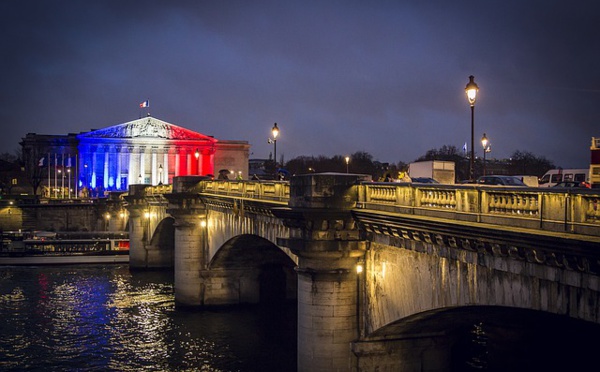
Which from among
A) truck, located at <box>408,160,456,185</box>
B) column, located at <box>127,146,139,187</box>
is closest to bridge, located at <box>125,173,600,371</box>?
truck, located at <box>408,160,456,185</box>

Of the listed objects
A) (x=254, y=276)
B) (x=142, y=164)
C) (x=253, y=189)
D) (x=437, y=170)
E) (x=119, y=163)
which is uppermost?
(x=119, y=163)

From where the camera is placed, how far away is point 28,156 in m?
140

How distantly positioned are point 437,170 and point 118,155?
119 metres

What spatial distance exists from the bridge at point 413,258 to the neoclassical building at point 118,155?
117 metres

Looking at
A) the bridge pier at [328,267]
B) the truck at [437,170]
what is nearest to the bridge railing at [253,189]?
the bridge pier at [328,267]

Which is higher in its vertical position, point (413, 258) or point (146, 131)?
point (146, 131)

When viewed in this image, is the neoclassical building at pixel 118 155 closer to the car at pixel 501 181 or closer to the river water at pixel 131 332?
the river water at pixel 131 332

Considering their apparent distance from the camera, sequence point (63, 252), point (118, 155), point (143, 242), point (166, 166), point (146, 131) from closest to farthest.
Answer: point (143, 242), point (63, 252), point (118, 155), point (146, 131), point (166, 166)

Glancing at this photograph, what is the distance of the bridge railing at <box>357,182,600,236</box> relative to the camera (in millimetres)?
10859

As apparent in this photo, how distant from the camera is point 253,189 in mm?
29984

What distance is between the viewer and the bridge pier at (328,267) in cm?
1892

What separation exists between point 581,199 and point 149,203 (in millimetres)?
50224

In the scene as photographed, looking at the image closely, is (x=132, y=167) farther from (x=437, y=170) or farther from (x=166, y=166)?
(x=437, y=170)

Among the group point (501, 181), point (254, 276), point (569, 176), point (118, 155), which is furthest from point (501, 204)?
point (118, 155)
